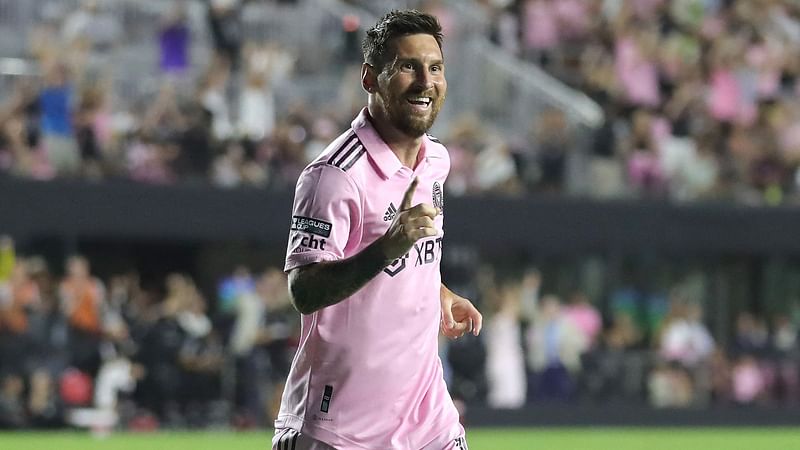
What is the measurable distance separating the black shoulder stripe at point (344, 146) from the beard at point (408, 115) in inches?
5.2

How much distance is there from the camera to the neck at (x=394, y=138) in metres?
4.98

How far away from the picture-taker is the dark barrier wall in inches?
724

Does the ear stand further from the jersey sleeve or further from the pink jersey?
the jersey sleeve

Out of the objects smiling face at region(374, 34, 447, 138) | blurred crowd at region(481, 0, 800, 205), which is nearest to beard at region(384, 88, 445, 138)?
smiling face at region(374, 34, 447, 138)

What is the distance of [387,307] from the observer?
16.1ft

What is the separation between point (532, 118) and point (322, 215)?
51.5 feet

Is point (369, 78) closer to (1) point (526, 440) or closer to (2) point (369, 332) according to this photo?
(2) point (369, 332)

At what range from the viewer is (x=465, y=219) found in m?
20.1

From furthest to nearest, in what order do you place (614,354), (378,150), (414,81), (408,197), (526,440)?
(614,354) < (526,440) < (378,150) < (414,81) < (408,197)

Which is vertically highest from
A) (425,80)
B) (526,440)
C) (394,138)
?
(425,80)

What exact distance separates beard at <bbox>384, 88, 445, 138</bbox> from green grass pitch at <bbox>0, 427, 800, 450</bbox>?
33.3 feet

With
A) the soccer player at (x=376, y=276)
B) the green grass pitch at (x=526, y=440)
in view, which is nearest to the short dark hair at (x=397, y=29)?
the soccer player at (x=376, y=276)

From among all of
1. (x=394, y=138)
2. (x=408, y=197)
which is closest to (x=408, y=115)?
(x=394, y=138)

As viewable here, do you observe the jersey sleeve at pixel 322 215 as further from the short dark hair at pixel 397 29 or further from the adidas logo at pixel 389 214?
the short dark hair at pixel 397 29
